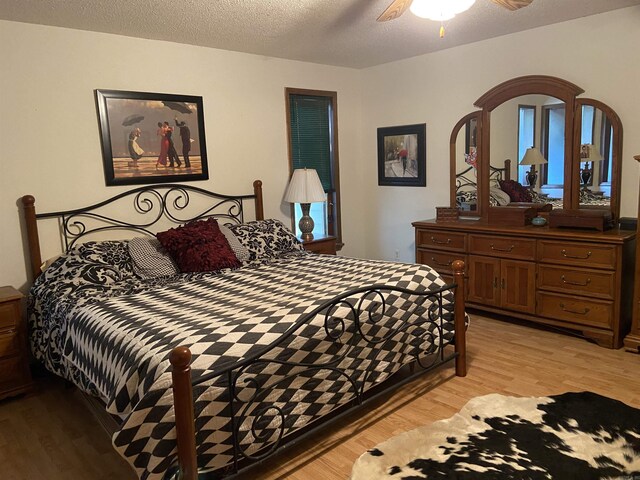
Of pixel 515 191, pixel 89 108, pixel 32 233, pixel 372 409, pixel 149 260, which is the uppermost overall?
pixel 89 108

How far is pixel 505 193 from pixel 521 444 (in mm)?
2526

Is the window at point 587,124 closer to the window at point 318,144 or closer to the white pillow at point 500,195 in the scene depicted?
the white pillow at point 500,195

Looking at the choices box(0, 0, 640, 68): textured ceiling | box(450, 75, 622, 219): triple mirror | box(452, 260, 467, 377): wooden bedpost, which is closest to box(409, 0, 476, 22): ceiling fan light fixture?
box(0, 0, 640, 68): textured ceiling

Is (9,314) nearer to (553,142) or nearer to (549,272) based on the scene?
(549,272)

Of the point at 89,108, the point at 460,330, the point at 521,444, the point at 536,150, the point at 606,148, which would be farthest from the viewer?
the point at 536,150

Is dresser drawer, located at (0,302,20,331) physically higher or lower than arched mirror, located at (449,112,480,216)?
lower

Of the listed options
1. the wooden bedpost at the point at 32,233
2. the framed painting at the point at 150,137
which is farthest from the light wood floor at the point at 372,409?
the framed painting at the point at 150,137

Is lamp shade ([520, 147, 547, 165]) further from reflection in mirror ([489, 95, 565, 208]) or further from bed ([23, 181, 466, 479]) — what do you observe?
bed ([23, 181, 466, 479])

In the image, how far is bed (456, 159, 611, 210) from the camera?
151 inches

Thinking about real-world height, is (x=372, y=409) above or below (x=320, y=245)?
below

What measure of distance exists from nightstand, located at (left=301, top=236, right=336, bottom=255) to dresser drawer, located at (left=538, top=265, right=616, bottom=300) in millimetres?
1896

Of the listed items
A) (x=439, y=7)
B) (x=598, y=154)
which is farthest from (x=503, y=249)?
(x=439, y=7)

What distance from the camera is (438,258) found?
14.8 feet

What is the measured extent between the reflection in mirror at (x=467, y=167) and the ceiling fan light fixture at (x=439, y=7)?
1.99 meters
